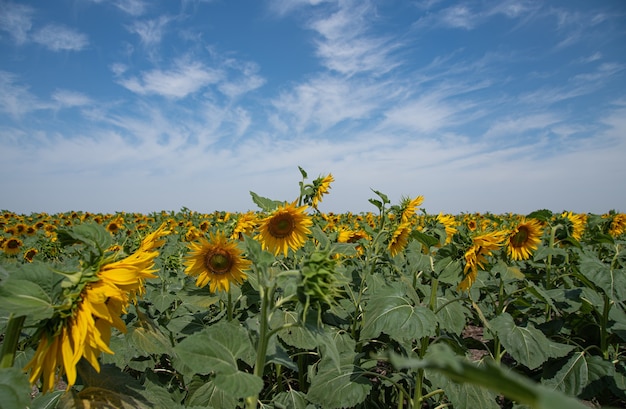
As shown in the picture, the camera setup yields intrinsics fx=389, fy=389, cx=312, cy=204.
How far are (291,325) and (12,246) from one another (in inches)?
378

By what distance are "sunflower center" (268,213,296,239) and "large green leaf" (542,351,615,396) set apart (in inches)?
95.2

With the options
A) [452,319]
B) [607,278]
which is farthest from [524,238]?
[452,319]

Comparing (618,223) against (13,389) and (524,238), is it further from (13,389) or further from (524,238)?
(13,389)

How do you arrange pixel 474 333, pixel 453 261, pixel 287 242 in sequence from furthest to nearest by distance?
pixel 474 333 < pixel 287 242 < pixel 453 261

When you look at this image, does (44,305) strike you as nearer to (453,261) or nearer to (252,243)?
(252,243)

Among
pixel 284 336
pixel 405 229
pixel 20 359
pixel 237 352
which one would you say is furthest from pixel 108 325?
pixel 405 229

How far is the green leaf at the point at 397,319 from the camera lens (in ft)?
7.36

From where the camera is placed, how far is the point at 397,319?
2314mm

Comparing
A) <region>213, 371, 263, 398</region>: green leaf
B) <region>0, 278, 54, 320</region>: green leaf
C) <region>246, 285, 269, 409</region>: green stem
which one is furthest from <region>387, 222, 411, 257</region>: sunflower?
<region>0, 278, 54, 320</region>: green leaf

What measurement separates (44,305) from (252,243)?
0.66m

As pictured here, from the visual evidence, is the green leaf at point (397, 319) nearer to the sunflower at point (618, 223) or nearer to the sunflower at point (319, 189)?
the sunflower at point (319, 189)

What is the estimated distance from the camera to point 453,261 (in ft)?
9.15

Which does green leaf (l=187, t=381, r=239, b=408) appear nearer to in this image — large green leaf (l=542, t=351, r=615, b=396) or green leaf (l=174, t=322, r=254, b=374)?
green leaf (l=174, t=322, r=254, b=374)

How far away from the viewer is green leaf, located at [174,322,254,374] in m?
1.29
